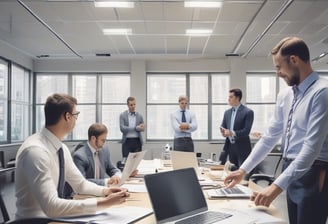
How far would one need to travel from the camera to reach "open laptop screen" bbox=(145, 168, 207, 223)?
1.33 metres

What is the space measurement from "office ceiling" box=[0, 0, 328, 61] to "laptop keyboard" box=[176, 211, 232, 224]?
3.74m

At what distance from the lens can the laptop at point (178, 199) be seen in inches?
52.6

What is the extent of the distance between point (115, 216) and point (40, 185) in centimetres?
36

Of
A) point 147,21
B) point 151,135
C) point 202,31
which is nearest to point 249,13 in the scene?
point 202,31

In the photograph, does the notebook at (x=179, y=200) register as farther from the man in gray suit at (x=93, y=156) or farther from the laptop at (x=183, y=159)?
the man in gray suit at (x=93, y=156)

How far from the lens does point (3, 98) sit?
275 inches

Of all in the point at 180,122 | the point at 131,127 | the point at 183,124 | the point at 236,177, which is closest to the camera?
the point at 236,177

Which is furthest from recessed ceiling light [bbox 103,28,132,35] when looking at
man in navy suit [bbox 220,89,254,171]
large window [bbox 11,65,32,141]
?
large window [bbox 11,65,32,141]

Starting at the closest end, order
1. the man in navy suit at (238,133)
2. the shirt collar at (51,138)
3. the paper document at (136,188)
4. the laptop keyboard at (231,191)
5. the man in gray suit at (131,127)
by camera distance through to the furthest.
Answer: the shirt collar at (51,138)
the laptop keyboard at (231,191)
the paper document at (136,188)
the man in navy suit at (238,133)
the man in gray suit at (131,127)

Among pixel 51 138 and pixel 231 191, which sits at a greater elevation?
pixel 51 138

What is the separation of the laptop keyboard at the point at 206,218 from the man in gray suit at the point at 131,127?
4.77 meters

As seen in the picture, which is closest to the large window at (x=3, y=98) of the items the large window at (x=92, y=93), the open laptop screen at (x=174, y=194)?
the large window at (x=92, y=93)

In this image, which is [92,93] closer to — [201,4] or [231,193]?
[201,4]

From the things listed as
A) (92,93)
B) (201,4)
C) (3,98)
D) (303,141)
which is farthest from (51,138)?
(92,93)
